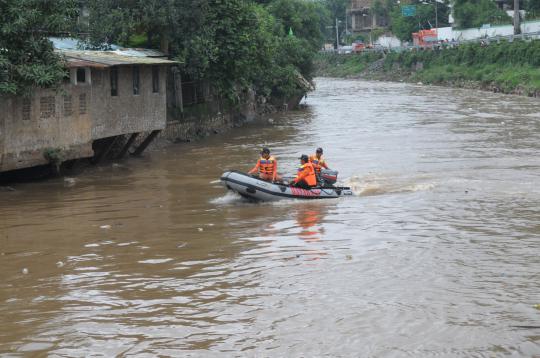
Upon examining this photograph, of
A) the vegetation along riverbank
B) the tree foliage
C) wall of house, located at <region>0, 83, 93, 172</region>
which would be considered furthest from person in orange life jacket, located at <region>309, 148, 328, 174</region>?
the vegetation along riverbank

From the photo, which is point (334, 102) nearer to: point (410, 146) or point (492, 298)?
point (410, 146)

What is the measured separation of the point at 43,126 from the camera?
71.1ft

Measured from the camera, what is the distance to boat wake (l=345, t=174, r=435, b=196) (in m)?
21.5

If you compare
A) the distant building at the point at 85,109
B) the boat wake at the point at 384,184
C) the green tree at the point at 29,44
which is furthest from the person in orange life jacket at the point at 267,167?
the distant building at the point at 85,109

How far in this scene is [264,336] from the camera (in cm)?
1066

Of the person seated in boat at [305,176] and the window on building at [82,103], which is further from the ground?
the window on building at [82,103]

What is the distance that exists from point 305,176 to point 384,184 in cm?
315

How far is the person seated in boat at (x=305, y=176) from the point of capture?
2017 centimetres

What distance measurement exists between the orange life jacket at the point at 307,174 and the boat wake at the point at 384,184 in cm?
145

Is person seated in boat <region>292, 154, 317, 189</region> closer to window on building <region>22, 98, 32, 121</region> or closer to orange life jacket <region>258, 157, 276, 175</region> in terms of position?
orange life jacket <region>258, 157, 276, 175</region>

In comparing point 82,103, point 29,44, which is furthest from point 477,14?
point 29,44

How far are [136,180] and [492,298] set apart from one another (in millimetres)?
13509

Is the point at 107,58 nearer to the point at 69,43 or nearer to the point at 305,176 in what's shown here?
the point at 69,43

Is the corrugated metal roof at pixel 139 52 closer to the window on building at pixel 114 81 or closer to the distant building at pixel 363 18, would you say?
the window on building at pixel 114 81
